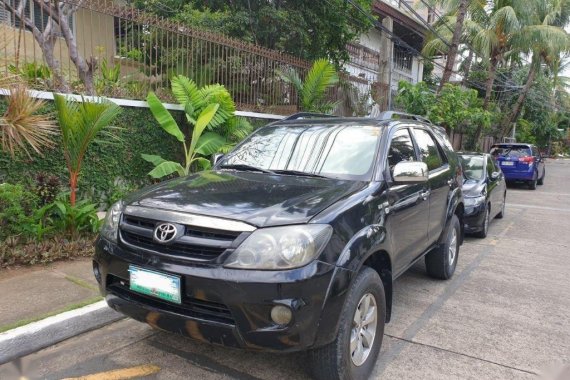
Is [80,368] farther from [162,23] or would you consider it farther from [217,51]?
[217,51]

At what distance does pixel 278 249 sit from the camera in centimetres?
260

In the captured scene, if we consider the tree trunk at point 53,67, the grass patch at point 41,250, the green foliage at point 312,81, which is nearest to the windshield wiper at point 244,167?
the grass patch at point 41,250

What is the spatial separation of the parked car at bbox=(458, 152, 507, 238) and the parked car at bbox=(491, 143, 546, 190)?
7299mm

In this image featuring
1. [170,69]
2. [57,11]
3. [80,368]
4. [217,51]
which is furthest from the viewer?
[217,51]

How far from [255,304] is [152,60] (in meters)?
5.99

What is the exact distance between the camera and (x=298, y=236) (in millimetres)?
2639

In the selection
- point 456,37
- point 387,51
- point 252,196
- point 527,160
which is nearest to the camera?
point 252,196

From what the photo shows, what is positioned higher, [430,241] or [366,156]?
[366,156]

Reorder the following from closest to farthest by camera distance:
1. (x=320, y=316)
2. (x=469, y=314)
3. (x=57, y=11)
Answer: (x=320, y=316) → (x=469, y=314) → (x=57, y=11)

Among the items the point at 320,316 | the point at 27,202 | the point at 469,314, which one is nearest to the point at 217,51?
the point at 27,202

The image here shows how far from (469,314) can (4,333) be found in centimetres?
388

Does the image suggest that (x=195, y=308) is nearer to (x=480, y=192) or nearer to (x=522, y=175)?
(x=480, y=192)

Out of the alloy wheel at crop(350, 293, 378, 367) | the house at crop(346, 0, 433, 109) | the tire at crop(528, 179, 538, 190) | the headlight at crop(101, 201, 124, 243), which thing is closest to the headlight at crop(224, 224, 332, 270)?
the alloy wheel at crop(350, 293, 378, 367)

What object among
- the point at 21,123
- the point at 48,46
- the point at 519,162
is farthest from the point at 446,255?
the point at 519,162
